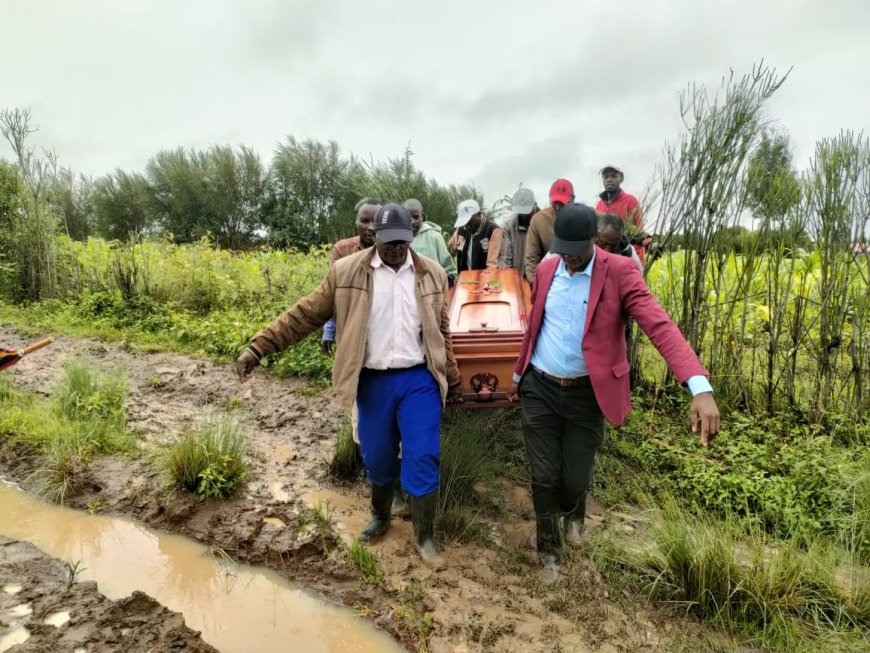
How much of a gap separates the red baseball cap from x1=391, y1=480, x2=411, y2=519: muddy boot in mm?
2483

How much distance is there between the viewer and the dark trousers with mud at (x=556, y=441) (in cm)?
305

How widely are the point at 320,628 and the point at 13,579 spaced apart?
5.42 ft

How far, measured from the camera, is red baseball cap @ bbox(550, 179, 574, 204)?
4633 mm

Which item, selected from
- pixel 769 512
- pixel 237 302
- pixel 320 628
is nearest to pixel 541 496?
pixel 320 628

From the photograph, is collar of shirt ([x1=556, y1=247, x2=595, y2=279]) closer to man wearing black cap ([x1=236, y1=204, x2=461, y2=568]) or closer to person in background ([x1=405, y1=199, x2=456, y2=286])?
man wearing black cap ([x1=236, y1=204, x2=461, y2=568])

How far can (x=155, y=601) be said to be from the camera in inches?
117

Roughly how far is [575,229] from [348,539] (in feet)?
7.32

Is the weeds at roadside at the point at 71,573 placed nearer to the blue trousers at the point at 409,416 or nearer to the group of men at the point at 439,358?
the group of men at the point at 439,358

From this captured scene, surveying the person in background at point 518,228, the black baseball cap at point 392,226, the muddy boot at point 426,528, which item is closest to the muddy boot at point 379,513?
the muddy boot at point 426,528

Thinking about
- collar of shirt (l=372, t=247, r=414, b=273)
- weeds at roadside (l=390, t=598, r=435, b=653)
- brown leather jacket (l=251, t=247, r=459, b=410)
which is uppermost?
collar of shirt (l=372, t=247, r=414, b=273)

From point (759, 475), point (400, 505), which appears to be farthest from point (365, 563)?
point (759, 475)

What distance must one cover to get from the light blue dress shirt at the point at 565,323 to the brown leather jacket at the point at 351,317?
1.98 feet

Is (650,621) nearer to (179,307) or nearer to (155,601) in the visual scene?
(155,601)

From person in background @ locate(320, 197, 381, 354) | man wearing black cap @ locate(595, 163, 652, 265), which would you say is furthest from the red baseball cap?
person in background @ locate(320, 197, 381, 354)
